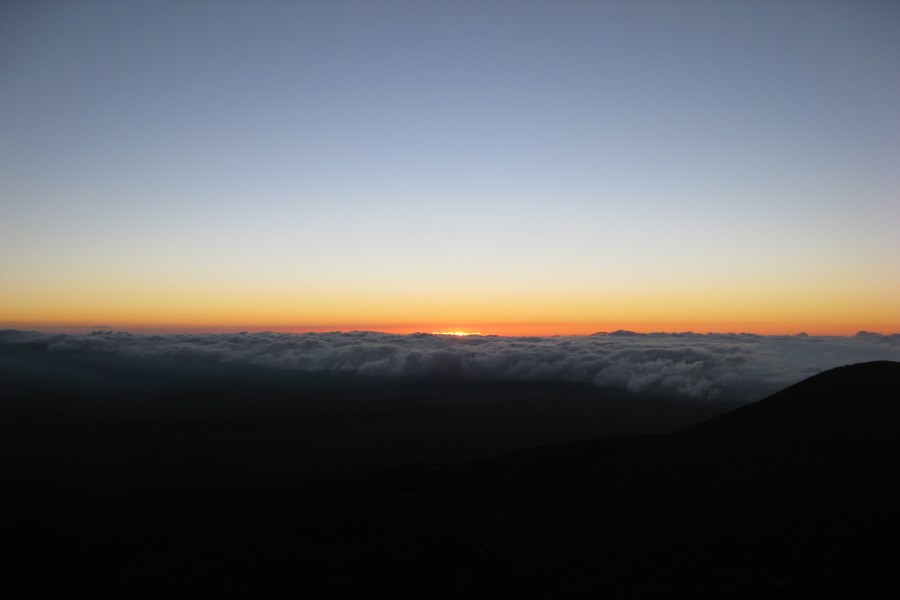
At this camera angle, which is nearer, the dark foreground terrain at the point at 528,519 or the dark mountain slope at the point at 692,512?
the dark mountain slope at the point at 692,512

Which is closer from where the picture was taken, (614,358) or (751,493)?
(751,493)

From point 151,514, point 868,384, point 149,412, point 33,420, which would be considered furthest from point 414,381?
point 868,384

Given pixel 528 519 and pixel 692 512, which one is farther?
pixel 528 519

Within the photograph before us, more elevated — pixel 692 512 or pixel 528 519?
pixel 692 512

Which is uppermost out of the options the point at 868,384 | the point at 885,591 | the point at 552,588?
the point at 868,384

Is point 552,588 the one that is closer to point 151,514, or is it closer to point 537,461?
point 537,461

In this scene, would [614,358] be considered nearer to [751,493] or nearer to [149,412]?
[149,412]

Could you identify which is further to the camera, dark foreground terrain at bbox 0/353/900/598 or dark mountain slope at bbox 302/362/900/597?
dark foreground terrain at bbox 0/353/900/598

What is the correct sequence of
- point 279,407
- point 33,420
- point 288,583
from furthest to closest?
point 279,407
point 33,420
point 288,583

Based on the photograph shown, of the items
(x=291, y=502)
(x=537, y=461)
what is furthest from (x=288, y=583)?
(x=537, y=461)

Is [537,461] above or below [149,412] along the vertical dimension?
above

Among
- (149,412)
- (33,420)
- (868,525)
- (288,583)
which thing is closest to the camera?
(868,525)
